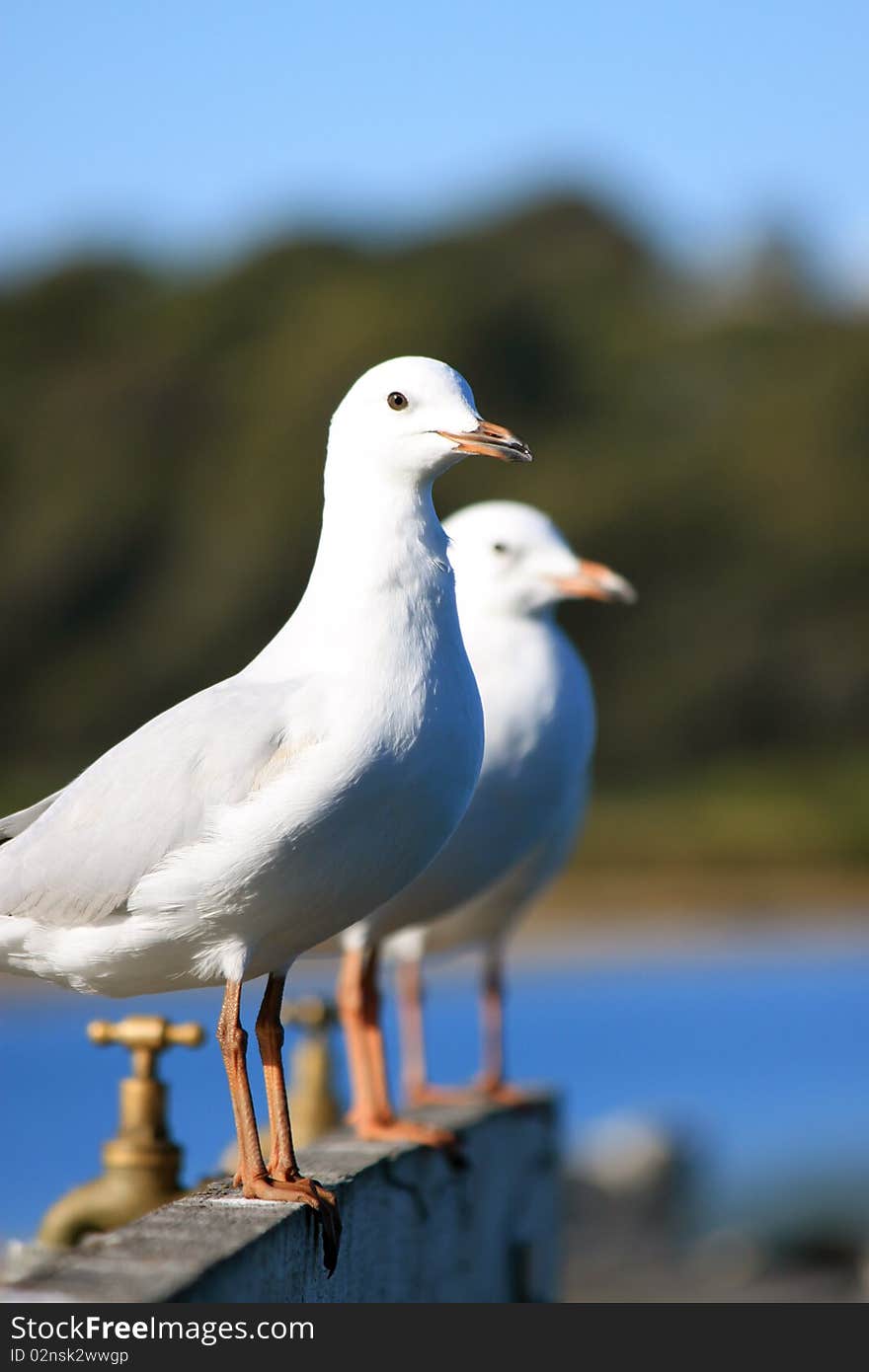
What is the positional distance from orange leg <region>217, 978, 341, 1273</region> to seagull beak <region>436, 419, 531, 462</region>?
95cm

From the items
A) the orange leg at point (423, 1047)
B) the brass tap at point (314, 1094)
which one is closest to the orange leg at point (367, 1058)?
the orange leg at point (423, 1047)

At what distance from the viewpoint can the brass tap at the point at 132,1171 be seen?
4148 mm

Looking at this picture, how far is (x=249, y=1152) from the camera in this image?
10.3 ft

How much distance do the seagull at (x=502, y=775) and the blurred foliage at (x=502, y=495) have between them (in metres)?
18.0

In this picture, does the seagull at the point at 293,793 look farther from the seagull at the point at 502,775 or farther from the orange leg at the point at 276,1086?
the seagull at the point at 502,775

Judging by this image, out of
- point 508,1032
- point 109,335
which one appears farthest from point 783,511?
point 508,1032

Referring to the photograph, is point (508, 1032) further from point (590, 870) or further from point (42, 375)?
point (42, 375)

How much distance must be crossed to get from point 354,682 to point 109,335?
38.0 meters

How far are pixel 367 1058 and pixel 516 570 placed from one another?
1.30 meters

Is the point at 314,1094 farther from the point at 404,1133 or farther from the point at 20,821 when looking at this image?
the point at 20,821

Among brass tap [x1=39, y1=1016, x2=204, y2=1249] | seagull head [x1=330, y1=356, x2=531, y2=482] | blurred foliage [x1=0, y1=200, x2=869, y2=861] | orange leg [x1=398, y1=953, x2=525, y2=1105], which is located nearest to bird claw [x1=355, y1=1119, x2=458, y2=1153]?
brass tap [x1=39, y1=1016, x2=204, y2=1249]

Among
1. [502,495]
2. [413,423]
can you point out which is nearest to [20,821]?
[413,423]

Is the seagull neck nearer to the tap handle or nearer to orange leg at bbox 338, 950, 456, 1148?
the tap handle

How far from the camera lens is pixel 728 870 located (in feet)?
75.0
